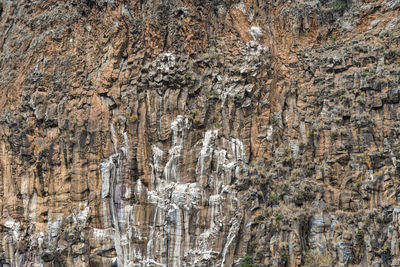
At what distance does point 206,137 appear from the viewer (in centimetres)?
2442

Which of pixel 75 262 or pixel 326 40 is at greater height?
pixel 326 40

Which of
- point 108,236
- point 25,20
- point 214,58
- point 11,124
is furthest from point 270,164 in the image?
point 25,20

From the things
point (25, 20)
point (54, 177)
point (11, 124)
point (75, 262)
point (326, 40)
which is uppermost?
point (25, 20)

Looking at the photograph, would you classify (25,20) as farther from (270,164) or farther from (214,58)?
(270,164)

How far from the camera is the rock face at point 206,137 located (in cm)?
2202

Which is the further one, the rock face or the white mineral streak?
the white mineral streak

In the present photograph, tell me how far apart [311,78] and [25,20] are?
18209 millimetres

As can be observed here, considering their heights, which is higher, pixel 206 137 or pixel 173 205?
pixel 206 137

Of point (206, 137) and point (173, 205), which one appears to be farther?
point (206, 137)

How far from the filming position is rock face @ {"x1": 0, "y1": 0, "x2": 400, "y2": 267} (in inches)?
867

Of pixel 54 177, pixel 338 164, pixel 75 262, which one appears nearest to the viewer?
pixel 338 164

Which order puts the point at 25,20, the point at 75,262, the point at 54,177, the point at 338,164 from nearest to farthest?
the point at 338,164 → the point at 75,262 → the point at 54,177 → the point at 25,20

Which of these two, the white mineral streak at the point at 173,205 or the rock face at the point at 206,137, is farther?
the white mineral streak at the point at 173,205

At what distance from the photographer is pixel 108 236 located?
80.2ft
